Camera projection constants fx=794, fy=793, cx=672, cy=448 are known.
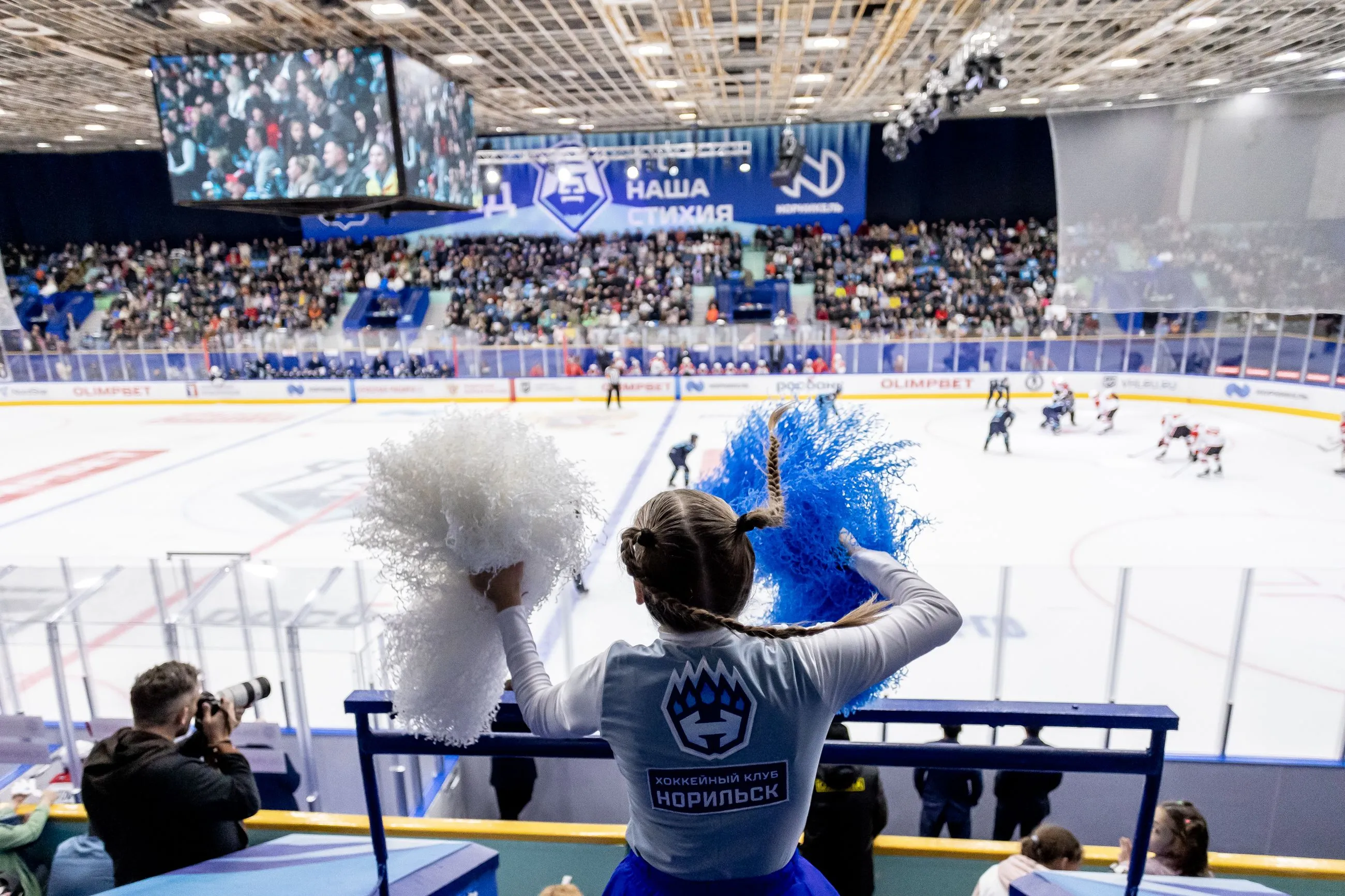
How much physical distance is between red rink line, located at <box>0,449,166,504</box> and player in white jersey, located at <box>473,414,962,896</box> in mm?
12409

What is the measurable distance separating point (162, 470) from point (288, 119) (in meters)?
5.75

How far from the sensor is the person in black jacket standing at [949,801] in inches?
134

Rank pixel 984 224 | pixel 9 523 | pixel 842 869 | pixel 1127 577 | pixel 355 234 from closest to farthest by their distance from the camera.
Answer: pixel 842 869 < pixel 1127 577 < pixel 9 523 < pixel 984 224 < pixel 355 234

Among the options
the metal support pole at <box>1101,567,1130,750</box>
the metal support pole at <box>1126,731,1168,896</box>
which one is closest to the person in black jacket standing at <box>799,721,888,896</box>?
the metal support pole at <box>1126,731,1168,896</box>

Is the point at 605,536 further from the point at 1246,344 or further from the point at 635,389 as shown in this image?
the point at 1246,344

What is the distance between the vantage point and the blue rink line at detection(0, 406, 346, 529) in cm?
954

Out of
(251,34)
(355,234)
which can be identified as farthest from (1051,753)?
(355,234)

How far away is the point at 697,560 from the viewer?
3.42 feet

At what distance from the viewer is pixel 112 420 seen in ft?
52.3

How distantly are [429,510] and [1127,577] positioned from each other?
419 cm

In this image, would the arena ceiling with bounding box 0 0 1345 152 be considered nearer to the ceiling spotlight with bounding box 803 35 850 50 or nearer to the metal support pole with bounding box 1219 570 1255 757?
the ceiling spotlight with bounding box 803 35 850 50

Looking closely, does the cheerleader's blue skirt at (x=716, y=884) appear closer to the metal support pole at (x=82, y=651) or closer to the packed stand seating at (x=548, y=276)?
the metal support pole at (x=82, y=651)

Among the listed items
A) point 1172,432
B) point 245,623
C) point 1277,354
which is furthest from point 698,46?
point 1277,354

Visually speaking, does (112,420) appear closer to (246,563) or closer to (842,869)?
(246,563)
